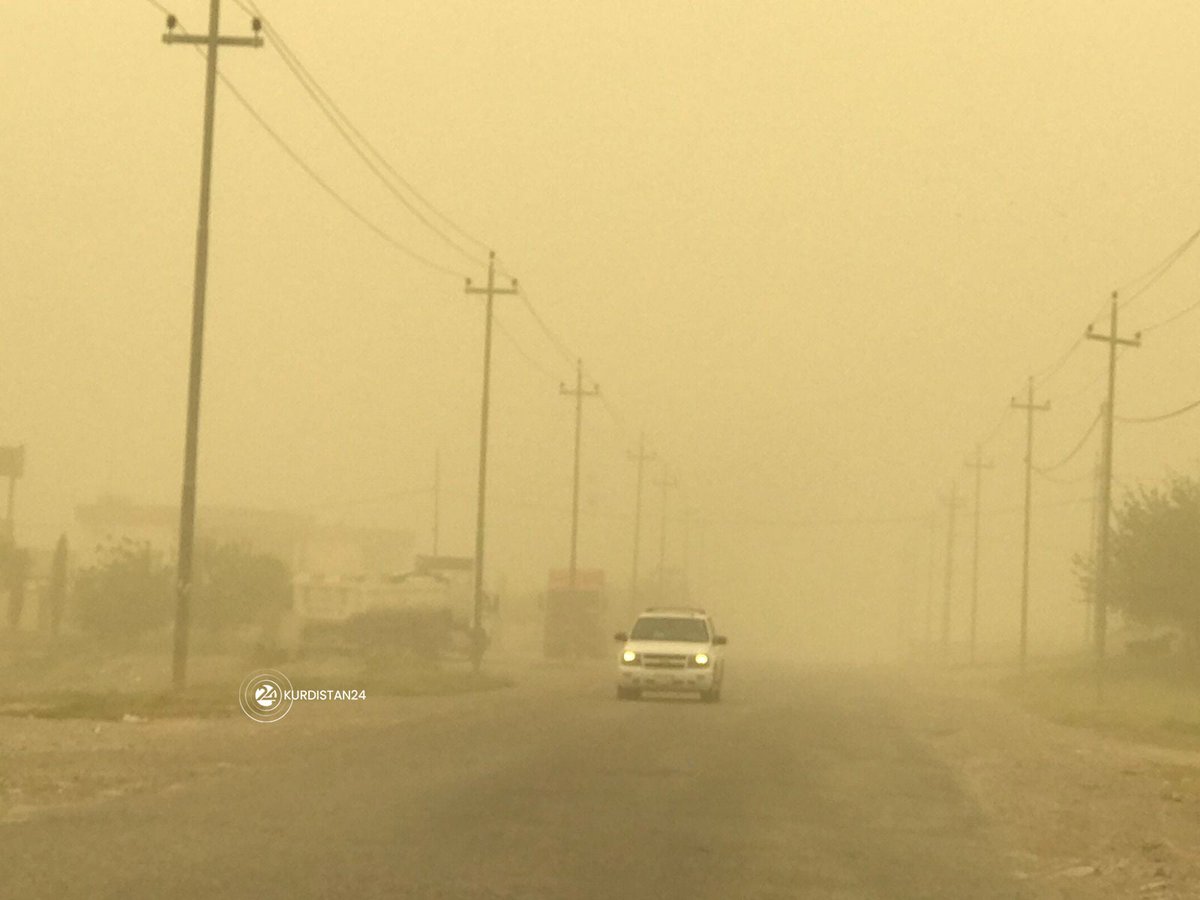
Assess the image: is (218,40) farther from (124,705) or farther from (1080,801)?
(1080,801)

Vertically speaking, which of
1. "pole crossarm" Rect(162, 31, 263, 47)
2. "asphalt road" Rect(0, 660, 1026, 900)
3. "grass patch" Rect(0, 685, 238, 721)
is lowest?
"grass patch" Rect(0, 685, 238, 721)

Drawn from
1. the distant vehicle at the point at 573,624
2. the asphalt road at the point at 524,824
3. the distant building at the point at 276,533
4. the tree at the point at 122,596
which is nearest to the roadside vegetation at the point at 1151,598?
the distant vehicle at the point at 573,624

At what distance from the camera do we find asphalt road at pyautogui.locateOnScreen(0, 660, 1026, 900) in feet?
42.5

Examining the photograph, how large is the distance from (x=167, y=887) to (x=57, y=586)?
5902 cm

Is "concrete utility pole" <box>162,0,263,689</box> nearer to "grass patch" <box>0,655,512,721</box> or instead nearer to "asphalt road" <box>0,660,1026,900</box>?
"grass patch" <box>0,655,512,721</box>

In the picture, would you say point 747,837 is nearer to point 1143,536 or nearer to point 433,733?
point 433,733

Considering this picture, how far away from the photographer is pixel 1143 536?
2781 inches

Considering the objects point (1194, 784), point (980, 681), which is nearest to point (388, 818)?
point (1194, 784)

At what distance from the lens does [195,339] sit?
3597cm

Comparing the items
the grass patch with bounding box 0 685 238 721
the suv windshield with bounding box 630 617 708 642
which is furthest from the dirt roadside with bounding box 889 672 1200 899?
the grass patch with bounding box 0 685 238 721

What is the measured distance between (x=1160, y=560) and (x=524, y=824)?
57.3 meters

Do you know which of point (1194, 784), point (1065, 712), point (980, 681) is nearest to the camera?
point (1194, 784)

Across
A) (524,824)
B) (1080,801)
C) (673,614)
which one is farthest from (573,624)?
(524,824)

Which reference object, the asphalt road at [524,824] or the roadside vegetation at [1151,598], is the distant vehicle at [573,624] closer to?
the roadside vegetation at [1151,598]
